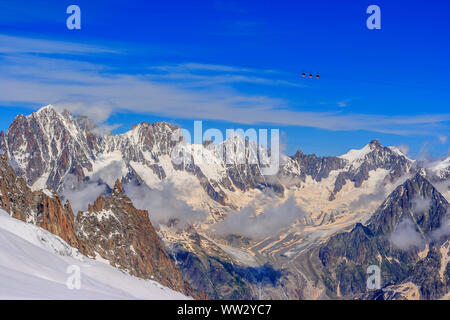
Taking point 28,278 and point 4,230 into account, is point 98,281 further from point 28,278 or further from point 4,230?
point 28,278

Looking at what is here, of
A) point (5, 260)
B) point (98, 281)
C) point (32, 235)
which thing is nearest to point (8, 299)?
point (5, 260)
